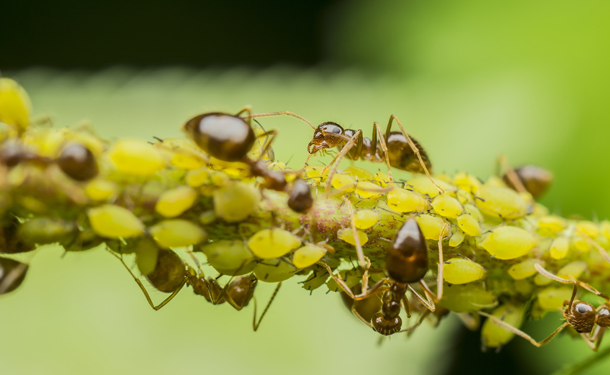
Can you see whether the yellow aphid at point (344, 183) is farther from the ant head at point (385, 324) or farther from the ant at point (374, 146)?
the ant at point (374, 146)

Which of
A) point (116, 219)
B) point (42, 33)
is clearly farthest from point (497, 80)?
point (42, 33)

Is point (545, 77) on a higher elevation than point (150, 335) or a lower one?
higher

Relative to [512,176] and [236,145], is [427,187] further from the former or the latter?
[512,176]

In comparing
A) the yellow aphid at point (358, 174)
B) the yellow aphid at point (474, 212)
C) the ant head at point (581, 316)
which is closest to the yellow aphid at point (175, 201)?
the yellow aphid at point (358, 174)

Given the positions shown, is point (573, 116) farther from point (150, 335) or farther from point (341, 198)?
point (150, 335)

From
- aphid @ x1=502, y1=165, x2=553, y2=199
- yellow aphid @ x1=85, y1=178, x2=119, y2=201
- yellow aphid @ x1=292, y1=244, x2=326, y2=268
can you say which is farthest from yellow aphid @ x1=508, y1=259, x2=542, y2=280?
aphid @ x1=502, y1=165, x2=553, y2=199

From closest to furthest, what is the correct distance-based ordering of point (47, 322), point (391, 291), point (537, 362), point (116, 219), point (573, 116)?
1. point (116, 219)
2. point (391, 291)
3. point (47, 322)
4. point (573, 116)
5. point (537, 362)

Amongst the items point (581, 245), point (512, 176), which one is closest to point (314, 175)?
point (581, 245)
